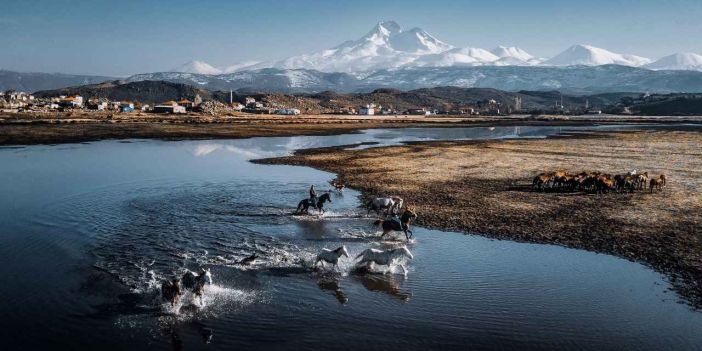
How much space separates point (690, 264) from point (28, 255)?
2024 cm

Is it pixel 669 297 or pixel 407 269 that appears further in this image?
pixel 407 269

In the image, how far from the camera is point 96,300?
43.7 ft

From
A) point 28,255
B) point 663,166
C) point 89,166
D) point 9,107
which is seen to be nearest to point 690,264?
point 28,255

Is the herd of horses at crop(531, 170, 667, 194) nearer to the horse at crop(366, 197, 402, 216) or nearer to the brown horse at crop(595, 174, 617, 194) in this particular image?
the brown horse at crop(595, 174, 617, 194)

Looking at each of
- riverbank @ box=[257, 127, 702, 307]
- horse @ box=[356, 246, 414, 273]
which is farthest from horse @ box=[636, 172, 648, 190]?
horse @ box=[356, 246, 414, 273]

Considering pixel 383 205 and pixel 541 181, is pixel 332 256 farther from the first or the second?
pixel 541 181

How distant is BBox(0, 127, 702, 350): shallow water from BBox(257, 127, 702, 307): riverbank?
56.0 inches

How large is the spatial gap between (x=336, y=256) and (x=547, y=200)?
1478 centimetres

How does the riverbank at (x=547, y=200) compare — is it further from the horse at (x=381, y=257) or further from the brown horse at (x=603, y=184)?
the horse at (x=381, y=257)

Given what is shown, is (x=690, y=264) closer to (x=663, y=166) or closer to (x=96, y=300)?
(x=96, y=300)

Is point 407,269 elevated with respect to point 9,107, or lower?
lower

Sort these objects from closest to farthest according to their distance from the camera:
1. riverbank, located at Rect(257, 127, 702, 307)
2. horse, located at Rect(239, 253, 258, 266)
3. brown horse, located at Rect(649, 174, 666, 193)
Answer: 1. horse, located at Rect(239, 253, 258, 266)
2. riverbank, located at Rect(257, 127, 702, 307)
3. brown horse, located at Rect(649, 174, 666, 193)

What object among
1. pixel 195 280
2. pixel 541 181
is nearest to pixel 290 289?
pixel 195 280

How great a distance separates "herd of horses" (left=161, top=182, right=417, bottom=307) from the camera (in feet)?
42.4
